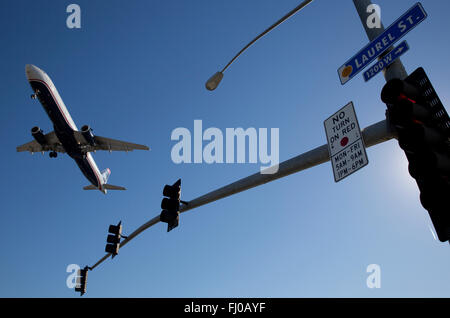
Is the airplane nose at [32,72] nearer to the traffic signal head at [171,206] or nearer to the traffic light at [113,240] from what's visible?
the traffic light at [113,240]

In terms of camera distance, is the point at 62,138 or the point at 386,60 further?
the point at 62,138

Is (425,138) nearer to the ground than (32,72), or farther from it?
nearer to the ground

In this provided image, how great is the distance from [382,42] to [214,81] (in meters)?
3.44

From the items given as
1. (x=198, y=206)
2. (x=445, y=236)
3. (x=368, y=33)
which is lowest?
(x=445, y=236)

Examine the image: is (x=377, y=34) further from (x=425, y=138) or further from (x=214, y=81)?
(x=214, y=81)

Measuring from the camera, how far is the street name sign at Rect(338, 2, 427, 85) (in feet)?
12.6

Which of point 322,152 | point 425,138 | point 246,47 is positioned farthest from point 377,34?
point 246,47

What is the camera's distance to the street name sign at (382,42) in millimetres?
3829

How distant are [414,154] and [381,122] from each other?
1.02m

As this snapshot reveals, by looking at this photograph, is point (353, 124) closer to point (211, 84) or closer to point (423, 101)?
point (423, 101)

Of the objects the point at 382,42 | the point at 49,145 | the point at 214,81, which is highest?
the point at 49,145

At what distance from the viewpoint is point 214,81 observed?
6656mm
